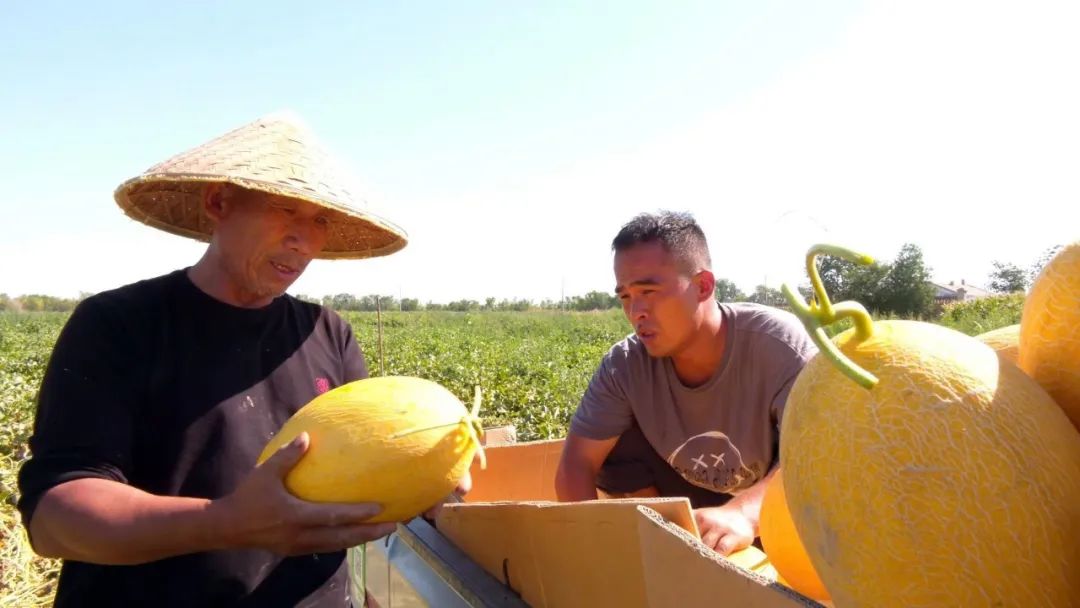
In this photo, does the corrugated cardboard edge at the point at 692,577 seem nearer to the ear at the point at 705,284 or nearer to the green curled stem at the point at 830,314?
the green curled stem at the point at 830,314

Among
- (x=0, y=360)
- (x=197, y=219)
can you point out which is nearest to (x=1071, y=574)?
(x=197, y=219)

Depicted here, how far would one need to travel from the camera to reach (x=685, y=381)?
2.76m

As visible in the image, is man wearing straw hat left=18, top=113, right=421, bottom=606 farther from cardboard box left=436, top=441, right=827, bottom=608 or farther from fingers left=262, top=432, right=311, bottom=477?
cardboard box left=436, top=441, right=827, bottom=608

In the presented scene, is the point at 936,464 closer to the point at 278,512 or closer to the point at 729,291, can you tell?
the point at 278,512

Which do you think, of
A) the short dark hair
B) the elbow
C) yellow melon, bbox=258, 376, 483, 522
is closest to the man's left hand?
yellow melon, bbox=258, 376, 483, 522

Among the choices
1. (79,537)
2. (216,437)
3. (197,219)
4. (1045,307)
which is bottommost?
(79,537)

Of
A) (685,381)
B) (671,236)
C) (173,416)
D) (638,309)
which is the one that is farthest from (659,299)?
(173,416)

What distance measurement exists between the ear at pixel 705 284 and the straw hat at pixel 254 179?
1.27 metres

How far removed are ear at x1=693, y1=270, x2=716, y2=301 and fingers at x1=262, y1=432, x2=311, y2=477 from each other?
1.85 m

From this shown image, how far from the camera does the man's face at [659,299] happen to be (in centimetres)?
261

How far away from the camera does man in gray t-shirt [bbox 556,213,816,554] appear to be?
8.54ft

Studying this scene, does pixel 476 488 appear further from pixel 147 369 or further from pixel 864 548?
pixel 864 548

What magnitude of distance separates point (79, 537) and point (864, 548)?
1.53 metres

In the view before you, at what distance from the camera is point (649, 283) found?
263 centimetres
